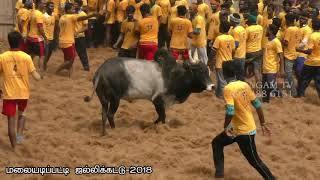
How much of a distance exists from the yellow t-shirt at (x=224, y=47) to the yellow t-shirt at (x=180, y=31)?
1.12 metres

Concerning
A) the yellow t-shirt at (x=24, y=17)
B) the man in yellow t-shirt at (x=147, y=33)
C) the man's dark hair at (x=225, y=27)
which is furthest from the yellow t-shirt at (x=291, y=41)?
the yellow t-shirt at (x=24, y=17)

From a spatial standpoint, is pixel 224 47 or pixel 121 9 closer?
pixel 224 47

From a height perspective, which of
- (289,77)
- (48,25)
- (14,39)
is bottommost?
(289,77)

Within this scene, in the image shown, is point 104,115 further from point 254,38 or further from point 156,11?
point 156,11

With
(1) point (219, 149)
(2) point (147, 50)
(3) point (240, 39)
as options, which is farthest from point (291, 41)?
(1) point (219, 149)

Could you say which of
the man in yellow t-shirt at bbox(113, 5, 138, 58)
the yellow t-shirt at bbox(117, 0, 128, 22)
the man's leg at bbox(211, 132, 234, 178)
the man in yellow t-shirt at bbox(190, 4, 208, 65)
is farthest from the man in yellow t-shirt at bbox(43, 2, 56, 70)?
the man's leg at bbox(211, 132, 234, 178)

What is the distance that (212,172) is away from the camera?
9.81 metres

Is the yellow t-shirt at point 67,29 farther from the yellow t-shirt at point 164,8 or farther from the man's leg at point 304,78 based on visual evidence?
the man's leg at point 304,78

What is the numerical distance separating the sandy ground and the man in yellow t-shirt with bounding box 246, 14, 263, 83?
854 mm

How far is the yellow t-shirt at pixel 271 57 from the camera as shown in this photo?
539 inches

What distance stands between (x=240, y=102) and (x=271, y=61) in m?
5.25

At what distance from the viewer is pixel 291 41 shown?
14703 mm

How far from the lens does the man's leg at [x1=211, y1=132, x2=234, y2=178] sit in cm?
908

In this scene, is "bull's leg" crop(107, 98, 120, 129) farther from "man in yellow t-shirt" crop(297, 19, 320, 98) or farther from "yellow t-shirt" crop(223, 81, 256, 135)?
"man in yellow t-shirt" crop(297, 19, 320, 98)
